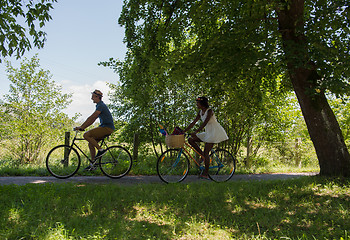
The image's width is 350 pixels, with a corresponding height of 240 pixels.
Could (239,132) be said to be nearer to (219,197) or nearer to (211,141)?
(211,141)

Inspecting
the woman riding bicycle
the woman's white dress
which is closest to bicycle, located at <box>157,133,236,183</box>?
the woman riding bicycle

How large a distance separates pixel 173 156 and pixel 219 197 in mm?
1864

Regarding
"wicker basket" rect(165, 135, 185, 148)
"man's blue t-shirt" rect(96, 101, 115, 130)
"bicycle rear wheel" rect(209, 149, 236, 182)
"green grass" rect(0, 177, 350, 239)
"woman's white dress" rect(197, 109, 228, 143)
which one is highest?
"man's blue t-shirt" rect(96, 101, 115, 130)

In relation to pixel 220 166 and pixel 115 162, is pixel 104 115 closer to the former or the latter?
pixel 115 162

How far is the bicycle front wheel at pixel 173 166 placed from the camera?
686 cm

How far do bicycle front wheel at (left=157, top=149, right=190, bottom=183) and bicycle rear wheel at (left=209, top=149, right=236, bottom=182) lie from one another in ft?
2.52

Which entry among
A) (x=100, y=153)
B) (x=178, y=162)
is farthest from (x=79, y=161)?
Answer: (x=178, y=162)

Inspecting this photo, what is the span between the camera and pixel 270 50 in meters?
6.34

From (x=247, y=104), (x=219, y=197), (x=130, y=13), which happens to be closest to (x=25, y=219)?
(x=219, y=197)

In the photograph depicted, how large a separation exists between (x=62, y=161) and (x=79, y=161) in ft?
2.35

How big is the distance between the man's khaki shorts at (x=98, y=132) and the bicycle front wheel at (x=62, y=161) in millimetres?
703

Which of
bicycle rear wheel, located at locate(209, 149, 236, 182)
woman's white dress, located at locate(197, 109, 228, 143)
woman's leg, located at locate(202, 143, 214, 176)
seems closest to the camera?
woman's white dress, located at locate(197, 109, 228, 143)

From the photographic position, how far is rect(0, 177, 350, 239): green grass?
3.94 metres

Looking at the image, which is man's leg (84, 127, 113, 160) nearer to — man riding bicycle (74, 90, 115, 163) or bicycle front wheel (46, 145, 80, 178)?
man riding bicycle (74, 90, 115, 163)
